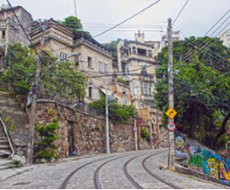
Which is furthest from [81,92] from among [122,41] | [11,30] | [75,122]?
[122,41]

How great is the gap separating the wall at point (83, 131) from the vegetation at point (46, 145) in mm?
1233

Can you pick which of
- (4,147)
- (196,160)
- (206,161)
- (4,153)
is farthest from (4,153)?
(206,161)

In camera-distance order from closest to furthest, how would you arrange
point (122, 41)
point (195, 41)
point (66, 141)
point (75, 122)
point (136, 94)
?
point (66, 141) → point (75, 122) → point (195, 41) → point (136, 94) → point (122, 41)

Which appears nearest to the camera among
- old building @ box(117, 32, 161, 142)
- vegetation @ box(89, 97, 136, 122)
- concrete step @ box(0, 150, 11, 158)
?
concrete step @ box(0, 150, 11, 158)

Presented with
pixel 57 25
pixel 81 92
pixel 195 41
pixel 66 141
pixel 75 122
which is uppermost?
pixel 57 25

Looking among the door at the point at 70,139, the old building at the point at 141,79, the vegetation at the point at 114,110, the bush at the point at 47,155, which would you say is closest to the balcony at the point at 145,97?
the old building at the point at 141,79

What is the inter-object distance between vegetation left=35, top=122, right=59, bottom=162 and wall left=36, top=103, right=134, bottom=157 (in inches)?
48.5

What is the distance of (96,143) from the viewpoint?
914 inches

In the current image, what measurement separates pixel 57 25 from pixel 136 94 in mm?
18961

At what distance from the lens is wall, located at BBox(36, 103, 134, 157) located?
16.2 m

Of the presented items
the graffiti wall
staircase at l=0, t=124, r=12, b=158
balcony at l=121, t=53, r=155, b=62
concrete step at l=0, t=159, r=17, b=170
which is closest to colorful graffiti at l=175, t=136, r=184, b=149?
the graffiti wall

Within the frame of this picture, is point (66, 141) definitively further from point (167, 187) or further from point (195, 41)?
point (195, 41)

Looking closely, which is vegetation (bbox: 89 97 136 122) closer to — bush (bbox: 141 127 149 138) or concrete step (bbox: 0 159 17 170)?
bush (bbox: 141 127 149 138)

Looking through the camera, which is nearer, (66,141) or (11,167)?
(11,167)
